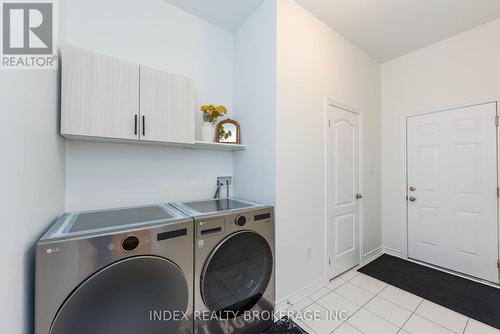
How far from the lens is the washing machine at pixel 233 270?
1.29 m

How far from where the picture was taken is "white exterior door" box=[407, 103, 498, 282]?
7.33 ft

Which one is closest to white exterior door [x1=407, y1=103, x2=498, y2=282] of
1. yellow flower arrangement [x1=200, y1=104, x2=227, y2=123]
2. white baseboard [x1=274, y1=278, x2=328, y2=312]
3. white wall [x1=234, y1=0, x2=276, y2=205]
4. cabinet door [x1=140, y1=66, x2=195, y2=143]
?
white baseboard [x1=274, y1=278, x2=328, y2=312]

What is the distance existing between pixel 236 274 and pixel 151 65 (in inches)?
76.9

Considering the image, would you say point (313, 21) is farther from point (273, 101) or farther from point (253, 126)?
point (253, 126)

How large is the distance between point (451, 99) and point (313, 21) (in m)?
2.03

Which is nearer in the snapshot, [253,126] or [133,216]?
[133,216]

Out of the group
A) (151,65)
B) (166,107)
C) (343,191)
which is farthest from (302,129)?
(151,65)

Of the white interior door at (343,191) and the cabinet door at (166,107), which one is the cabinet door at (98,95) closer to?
the cabinet door at (166,107)

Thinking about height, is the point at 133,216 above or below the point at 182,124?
below

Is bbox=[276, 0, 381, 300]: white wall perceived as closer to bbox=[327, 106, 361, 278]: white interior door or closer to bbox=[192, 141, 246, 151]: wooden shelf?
bbox=[327, 106, 361, 278]: white interior door

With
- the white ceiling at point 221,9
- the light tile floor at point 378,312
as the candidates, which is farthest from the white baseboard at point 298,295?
the white ceiling at point 221,9

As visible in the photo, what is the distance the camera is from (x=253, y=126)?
6.60 ft

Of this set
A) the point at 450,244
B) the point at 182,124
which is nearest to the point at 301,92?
the point at 182,124

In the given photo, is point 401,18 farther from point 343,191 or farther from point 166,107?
point 166,107
